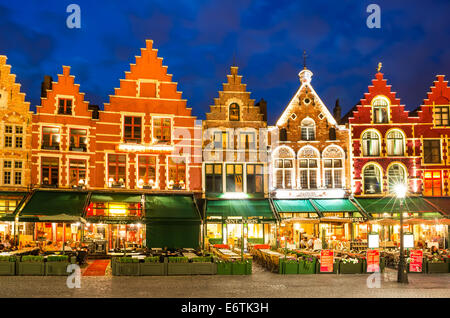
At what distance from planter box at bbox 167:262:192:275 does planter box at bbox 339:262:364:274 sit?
7.16 m

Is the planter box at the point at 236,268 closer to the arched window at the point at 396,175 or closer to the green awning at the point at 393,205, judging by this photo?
the green awning at the point at 393,205

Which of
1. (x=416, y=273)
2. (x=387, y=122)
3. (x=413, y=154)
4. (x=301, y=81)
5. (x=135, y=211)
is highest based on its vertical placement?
(x=301, y=81)

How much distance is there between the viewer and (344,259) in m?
24.2

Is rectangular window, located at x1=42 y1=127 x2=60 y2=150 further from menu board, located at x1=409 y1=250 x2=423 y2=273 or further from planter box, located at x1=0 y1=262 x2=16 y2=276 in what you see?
menu board, located at x1=409 y1=250 x2=423 y2=273

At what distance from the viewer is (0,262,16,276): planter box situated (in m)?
21.9

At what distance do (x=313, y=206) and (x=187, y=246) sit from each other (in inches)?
352

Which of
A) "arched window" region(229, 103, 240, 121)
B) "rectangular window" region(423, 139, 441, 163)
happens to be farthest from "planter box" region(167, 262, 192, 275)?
"rectangular window" region(423, 139, 441, 163)

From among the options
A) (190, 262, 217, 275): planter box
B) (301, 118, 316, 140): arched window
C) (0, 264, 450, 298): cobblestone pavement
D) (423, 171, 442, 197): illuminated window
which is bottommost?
(0, 264, 450, 298): cobblestone pavement

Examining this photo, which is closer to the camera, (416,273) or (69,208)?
(416,273)

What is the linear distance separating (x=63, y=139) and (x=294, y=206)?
16048 mm

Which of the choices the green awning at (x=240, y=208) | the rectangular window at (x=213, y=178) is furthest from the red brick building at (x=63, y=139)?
the green awning at (x=240, y=208)
